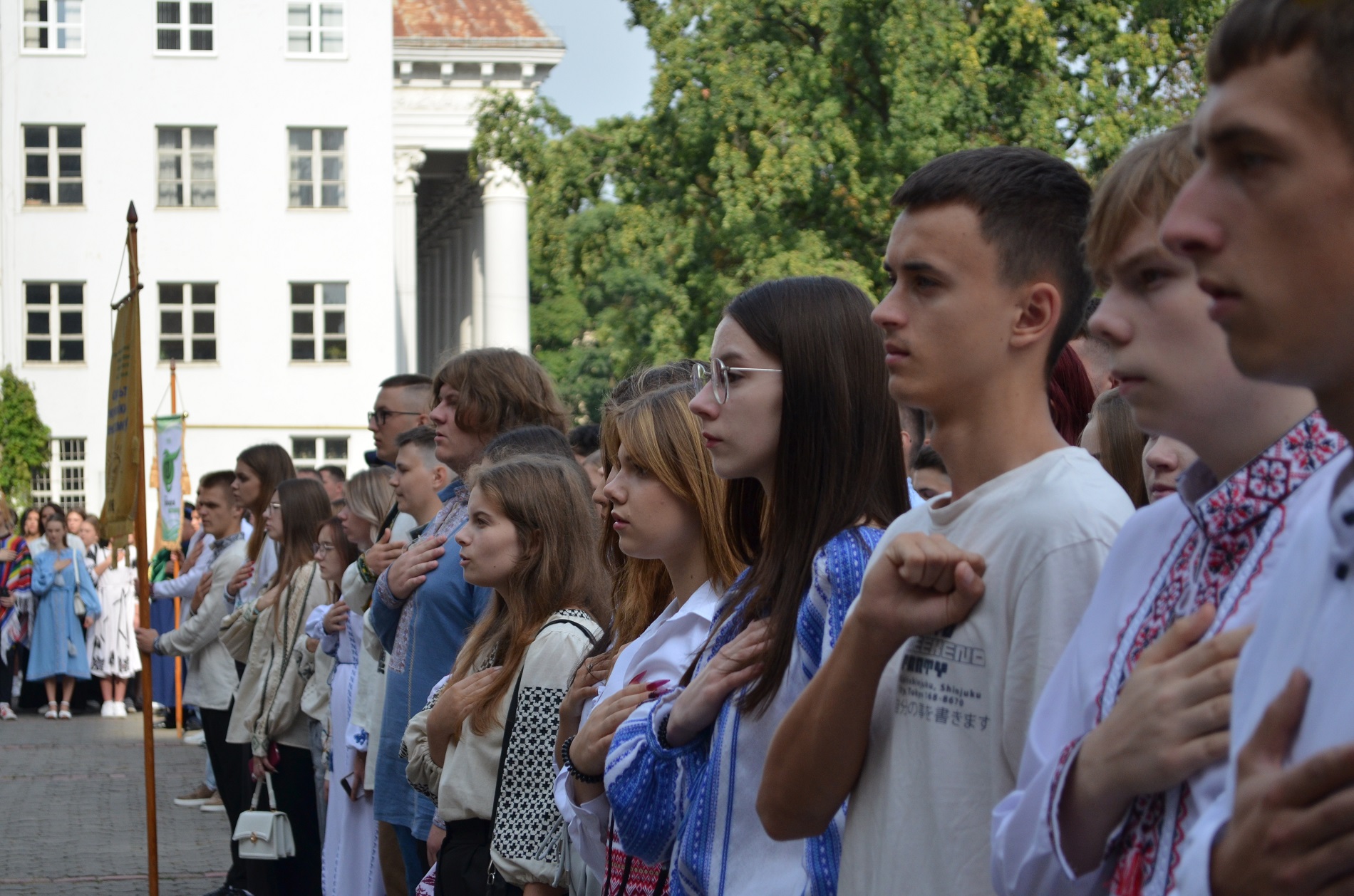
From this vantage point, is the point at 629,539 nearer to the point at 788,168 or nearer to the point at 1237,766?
the point at 1237,766

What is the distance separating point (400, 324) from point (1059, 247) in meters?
44.3

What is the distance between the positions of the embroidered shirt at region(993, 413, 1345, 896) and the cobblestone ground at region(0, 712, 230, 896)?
843cm

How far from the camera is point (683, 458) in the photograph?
3.57 m

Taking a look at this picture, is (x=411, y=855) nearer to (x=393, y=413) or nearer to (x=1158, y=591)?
(x=393, y=413)

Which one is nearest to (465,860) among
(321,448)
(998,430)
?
(998,430)

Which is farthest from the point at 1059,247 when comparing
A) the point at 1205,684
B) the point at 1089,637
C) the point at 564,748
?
the point at 564,748

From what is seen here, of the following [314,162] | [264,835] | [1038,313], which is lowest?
[264,835]

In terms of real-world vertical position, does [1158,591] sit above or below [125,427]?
below

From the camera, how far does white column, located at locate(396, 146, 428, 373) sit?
143ft

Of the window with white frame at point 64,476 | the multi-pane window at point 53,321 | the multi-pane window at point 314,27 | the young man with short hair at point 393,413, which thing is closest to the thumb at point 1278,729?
the young man with short hair at point 393,413

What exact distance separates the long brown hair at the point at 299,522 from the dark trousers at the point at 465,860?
4113 millimetres

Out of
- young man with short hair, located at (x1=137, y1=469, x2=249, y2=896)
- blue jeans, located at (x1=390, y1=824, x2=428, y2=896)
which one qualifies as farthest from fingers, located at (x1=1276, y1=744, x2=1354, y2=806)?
young man with short hair, located at (x1=137, y1=469, x2=249, y2=896)

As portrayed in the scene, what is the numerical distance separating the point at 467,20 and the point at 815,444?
43651 millimetres

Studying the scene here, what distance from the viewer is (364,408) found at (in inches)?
1599
